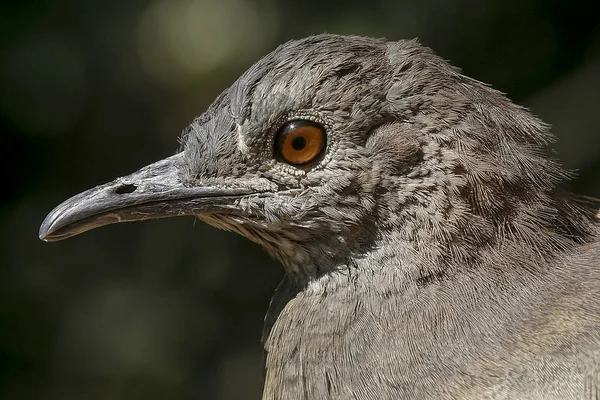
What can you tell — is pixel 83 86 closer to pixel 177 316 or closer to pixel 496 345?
pixel 177 316

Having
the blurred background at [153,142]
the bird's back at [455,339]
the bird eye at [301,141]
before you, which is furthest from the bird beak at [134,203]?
the blurred background at [153,142]

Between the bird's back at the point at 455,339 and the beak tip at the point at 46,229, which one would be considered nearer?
the bird's back at the point at 455,339

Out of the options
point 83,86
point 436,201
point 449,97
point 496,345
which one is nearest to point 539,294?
point 496,345

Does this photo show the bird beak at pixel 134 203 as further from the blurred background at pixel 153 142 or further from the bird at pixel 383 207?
the blurred background at pixel 153 142

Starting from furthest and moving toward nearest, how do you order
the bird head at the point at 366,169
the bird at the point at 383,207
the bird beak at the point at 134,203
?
the bird beak at the point at 134,203, the bird head at the point at 366,169, the bird at the point at 383,207

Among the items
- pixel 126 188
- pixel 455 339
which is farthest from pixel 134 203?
pixel 455 339

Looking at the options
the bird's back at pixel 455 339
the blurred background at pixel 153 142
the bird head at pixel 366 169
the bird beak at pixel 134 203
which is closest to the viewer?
the bird's back at pixel 455 339

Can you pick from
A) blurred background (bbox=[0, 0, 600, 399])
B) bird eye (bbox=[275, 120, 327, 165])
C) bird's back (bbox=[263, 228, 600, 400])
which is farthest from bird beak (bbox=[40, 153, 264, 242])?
blurred background (bbox=[0, 0, 600, 399])
